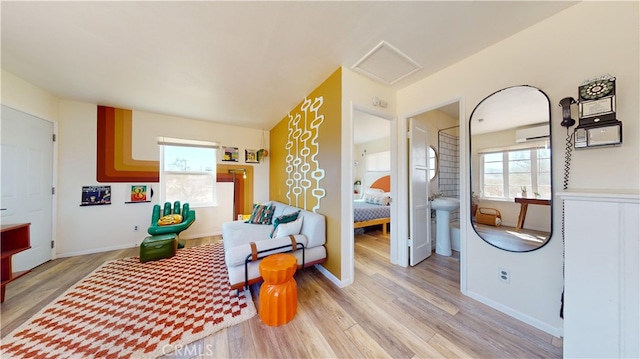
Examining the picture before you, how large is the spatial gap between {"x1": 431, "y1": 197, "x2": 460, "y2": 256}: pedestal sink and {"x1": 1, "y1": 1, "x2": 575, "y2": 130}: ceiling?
1844mm

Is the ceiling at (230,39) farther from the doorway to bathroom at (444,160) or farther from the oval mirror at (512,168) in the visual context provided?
the doorway to bathroom at (444,160)

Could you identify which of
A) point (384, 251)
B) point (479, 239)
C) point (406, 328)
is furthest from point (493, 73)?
point (384, 251)

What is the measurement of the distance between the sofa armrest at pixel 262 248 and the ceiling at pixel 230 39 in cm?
201

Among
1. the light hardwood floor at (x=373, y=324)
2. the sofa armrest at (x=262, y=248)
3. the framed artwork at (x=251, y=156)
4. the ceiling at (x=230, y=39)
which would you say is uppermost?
the ceiling at (x=230, y=39)

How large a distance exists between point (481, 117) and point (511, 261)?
4.56ft

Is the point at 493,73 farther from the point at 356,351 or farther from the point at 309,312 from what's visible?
the point at 309,312

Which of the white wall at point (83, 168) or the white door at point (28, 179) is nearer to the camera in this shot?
the white door at point (28, 179)

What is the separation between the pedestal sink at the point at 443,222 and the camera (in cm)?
281

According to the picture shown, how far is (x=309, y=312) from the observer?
1.69 meters

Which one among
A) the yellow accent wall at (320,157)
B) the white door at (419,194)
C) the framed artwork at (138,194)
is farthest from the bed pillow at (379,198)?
the framed artwork at (138,194)

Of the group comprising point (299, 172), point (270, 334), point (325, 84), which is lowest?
point (270, 334)

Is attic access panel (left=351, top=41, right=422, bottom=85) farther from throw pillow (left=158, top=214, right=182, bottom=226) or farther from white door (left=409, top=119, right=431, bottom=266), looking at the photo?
throw pillow (left=158, top=214, right=182, bottom=226)

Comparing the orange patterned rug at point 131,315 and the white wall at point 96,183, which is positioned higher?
the white wall at point 96,183

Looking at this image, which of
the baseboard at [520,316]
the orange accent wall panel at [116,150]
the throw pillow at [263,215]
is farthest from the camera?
the throw pillow at [263,215]
